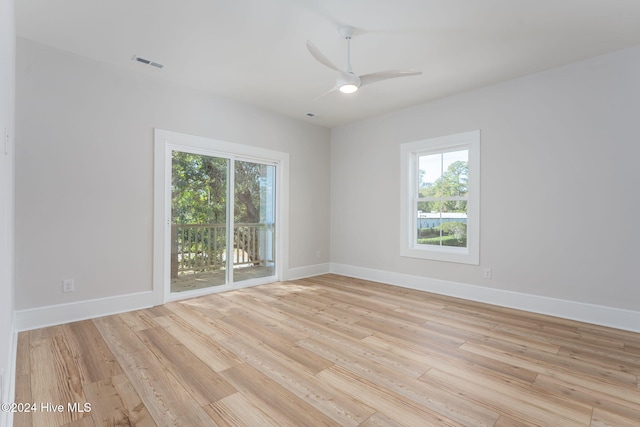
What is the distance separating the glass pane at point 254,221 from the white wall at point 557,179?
2.25 m

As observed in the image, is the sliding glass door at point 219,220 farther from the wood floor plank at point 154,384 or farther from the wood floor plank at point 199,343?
the wood floor plank at point 154,384

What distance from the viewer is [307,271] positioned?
5.36 metres

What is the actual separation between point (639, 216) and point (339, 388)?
3.25 meters

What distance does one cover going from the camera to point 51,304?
2949 millimetres

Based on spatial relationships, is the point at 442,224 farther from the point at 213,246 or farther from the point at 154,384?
the point at 154,384

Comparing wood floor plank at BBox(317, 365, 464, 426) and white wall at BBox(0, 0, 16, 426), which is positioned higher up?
white wall at BBox(0, 0, 16, 426)

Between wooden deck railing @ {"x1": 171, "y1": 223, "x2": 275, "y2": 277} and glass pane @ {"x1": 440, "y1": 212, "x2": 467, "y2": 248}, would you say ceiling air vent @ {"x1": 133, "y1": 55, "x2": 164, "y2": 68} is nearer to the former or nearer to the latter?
wooden deck railing @ {"x1": 171, "y1": 223, "x2": 275, "y2": 277}

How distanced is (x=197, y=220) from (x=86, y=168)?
1.34m

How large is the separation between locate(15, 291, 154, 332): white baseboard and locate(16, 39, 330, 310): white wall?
54mm

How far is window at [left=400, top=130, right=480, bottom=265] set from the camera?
3980 millimetres

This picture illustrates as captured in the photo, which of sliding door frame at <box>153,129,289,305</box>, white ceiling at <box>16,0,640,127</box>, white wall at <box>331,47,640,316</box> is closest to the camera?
white ceiling at <box>16,0,640,127</box>

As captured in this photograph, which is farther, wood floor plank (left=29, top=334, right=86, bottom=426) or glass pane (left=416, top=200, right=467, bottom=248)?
glass pane (left=416, top=200, right=467, bottom=248)

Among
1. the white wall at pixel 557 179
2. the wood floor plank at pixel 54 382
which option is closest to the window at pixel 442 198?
the white wall at pixel 557 179

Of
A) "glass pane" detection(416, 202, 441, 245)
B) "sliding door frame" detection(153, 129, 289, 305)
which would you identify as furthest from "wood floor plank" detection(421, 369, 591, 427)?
"sliding door frame" detection(153, 129, 289, 305)
